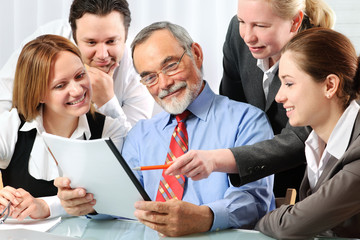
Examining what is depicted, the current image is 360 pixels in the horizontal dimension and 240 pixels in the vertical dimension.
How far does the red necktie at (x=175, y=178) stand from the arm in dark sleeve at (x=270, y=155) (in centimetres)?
21

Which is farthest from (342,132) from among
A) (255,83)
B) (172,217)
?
(255,83)

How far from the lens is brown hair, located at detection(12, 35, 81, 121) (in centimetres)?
228

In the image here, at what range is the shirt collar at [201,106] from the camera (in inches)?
83.4

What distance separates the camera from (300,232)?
5.16 ft

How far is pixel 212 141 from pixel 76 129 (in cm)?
65

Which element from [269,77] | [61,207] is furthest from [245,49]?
[61,207]

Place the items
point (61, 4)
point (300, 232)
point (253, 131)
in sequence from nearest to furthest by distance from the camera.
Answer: point (300, 232)
point (253, 131)
point (61, 4)

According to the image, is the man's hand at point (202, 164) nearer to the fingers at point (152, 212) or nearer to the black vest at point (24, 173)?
the fingers at point (152, 212)

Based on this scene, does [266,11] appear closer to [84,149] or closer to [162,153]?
[162,153]

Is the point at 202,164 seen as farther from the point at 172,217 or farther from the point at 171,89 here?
the point at 171,89

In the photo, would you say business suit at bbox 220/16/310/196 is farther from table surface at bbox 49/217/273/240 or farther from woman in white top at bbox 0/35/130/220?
woman in white top at bbox 0/35/130/220

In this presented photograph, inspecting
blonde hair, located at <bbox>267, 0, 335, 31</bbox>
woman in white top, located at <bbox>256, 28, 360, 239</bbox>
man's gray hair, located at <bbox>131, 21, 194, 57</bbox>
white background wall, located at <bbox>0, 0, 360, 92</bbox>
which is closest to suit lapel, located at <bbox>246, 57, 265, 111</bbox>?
blonde hair, located at <bbox>267, 0, 335, 31</bbox>

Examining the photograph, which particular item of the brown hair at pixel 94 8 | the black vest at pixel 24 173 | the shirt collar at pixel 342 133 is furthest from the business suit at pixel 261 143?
the black vest at pixel 24 173

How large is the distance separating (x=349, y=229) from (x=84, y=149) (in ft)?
2.64
